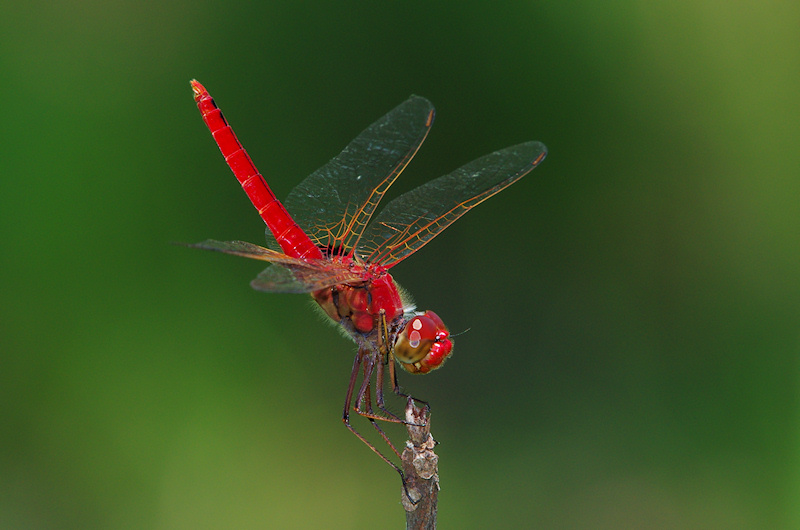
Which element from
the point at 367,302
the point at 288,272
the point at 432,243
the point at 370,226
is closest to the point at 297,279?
the point at 288,272

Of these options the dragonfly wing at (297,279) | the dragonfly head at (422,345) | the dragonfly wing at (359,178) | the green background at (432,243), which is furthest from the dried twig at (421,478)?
the green background at (432,243)

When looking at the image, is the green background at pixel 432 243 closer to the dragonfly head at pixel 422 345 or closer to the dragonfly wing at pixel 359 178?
the dragonfly wing at pixel 359 178

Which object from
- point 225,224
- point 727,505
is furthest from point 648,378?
point 225,224

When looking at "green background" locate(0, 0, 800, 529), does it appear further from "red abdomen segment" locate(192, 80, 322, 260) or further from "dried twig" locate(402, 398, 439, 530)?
"dried twig" locate(402, 398, 439, 530)

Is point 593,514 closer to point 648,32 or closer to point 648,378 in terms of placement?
point 648,378

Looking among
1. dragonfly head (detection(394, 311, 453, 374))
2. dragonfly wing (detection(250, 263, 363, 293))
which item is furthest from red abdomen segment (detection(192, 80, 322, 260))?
dragonfly head (detection(394, 311, 453, 374))
